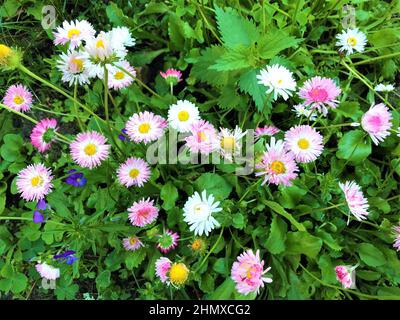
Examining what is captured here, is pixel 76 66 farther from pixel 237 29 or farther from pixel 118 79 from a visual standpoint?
pixel 237 29

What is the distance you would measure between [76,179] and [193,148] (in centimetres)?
47

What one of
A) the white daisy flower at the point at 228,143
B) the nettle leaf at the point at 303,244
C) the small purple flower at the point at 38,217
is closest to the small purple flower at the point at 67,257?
the small purple flower at the point at 38,217

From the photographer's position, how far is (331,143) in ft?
5.07

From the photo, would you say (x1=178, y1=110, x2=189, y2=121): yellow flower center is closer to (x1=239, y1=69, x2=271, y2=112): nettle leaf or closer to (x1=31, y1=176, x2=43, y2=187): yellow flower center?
(x1=239, y1=69, x2=271, y2=112): nettle leaf

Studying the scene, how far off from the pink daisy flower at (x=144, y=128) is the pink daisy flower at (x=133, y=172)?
71 millimetres

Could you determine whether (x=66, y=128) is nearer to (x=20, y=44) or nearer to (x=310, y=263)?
(x=20, y=44)

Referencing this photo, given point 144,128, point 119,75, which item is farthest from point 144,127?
point 119,75

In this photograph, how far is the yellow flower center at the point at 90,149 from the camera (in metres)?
1.31

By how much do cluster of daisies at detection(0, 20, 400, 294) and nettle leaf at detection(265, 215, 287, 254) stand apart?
7 cm

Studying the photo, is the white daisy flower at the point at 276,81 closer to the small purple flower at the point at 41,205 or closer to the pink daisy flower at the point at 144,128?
the pink daisy flower at the point at 144,128

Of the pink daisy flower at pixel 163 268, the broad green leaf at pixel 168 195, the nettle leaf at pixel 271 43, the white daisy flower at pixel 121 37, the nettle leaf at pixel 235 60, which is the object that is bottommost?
the pink daisy flower at pixel 163 268

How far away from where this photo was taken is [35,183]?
1.41 meters
